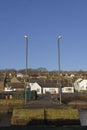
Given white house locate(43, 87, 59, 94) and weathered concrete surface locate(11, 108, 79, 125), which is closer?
weathered concrete surface locate(11, 108, 79, 125)

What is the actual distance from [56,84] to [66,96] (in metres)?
27.3

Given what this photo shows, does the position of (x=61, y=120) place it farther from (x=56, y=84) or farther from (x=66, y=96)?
(x=56, y=84)

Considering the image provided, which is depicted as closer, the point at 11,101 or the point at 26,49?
the point at 26,49

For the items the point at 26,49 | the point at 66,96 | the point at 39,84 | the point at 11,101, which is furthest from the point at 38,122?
the point at 39,84

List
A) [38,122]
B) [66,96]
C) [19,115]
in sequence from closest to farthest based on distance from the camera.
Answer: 1. [38,122]
2. [19,115]
3. [66,96]

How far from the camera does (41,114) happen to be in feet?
98.2

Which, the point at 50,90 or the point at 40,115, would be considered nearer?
the point at 40,115

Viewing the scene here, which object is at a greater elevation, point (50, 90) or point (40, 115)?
point (50, 90)

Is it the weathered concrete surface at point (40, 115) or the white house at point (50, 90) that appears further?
the white house at point (50, 90)

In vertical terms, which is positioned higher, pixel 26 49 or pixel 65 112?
pixel 26 49

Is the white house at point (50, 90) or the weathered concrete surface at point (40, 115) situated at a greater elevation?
the white house at point (50, 90)

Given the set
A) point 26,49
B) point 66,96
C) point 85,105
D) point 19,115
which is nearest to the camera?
point 19,115

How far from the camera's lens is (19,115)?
99.2ft

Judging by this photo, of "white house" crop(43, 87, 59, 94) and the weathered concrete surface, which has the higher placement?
"white house" crop(43, 87, 59, 94)
